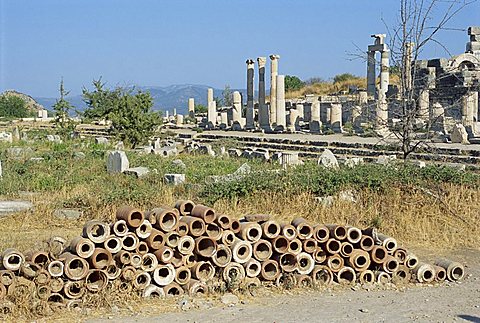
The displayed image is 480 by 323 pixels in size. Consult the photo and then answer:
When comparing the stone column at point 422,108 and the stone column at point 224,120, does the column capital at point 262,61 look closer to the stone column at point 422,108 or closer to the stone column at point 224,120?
the stone column at point 224,120

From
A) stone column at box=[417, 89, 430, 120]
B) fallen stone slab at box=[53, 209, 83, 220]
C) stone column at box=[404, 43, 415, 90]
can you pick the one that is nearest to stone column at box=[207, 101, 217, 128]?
stone column at box=[417, 89, 430, 120]

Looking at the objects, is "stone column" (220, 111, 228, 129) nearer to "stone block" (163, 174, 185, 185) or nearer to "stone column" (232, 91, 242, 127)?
"stone column" (232, 91, 242, 127)

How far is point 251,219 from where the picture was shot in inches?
327

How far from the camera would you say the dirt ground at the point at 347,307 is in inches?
267

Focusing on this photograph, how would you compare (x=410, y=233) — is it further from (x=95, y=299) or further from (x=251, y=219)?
(x=95, y=299)

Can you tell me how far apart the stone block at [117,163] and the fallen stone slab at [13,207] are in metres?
4.39

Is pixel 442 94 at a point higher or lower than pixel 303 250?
higher

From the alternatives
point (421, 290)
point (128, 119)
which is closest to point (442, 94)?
point (128, 119)

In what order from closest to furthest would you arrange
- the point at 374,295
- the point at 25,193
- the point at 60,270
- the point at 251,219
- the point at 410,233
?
the point at 60,270
the point at 374,295
the point at 251,219
the point at 410,233
the point at 25,193

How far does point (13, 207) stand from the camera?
11547 millimetres

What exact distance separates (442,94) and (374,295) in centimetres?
3227

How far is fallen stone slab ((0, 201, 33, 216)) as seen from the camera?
1136 centimetres

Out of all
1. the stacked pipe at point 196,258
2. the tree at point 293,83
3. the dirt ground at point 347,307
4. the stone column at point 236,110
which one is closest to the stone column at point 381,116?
the stacked pipe at point 196,258

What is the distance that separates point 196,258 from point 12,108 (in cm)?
6040
